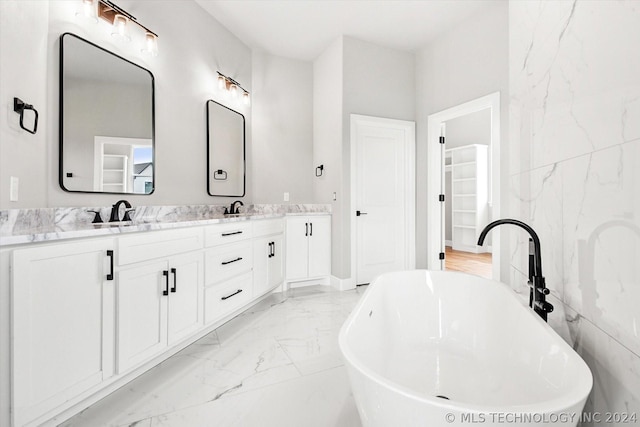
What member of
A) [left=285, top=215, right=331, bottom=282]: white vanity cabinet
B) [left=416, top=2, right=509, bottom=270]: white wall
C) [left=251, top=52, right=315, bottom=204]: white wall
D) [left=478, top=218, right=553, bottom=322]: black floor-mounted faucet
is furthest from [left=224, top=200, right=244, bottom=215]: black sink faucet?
[left=478, top=218, right=553, bottom=322]: black floor-mounted faucet

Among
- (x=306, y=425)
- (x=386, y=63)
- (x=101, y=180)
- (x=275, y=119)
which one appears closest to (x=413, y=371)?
(x=306, y=425)

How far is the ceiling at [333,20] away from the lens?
2.82m

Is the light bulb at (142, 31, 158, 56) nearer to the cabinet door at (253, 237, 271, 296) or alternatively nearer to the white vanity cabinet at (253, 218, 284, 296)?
the white vanity cabinet at (253, 218, 284, 296)

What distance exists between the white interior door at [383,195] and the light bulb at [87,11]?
7.59 feet

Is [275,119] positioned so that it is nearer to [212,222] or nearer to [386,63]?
[386,63]

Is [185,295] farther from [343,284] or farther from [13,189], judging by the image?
[343,284]

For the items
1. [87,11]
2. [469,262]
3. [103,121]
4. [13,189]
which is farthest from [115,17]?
[469,262]

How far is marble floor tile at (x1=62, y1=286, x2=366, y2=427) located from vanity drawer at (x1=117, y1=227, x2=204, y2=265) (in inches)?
27.0

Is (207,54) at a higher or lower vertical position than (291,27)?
lower

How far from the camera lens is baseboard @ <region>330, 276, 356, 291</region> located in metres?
3.34

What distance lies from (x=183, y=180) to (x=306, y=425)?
2.14 metres

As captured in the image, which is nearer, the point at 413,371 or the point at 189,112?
the point at 413,371

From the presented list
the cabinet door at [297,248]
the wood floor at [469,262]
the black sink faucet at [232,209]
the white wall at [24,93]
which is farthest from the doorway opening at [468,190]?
the white wall at [24,93]

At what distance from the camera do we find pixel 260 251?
271cm
